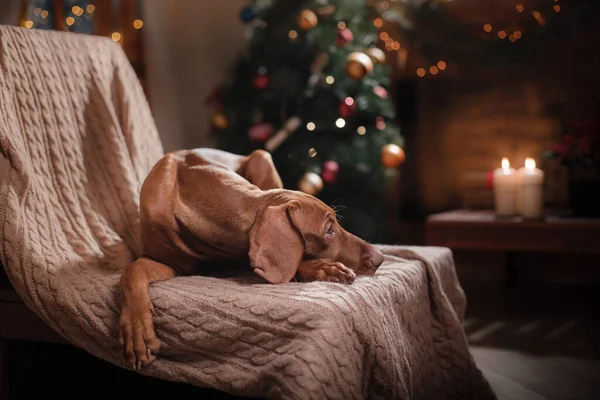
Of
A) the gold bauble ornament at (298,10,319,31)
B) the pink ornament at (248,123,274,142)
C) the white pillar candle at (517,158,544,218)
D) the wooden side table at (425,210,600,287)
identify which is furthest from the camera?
the pink ornament at (248,123,274,142)

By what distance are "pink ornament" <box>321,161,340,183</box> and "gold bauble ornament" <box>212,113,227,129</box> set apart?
82 cm

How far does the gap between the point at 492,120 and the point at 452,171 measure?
1.43 ft

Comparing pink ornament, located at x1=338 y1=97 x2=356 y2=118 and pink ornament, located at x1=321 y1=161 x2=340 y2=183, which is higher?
pink ornament, located at x1=338 y1=97 x2=356 y2=118

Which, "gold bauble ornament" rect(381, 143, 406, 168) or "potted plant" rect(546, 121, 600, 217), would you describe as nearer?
"potted plant" rect(546, 121, 600, 217)

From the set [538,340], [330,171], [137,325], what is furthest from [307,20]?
[137,325]

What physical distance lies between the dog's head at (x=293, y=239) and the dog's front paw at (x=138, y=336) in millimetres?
295

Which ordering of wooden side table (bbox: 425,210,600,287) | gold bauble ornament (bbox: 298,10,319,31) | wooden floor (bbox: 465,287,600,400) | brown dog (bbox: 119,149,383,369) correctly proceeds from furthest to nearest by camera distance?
gold bauble ornament (bbox: 298,10,319,31) < wooden side table (bbox: 425,210,600,287) < wooden floor (bbox: 465,287,600,400) < brown dog (bbox: 119,149,383,369)

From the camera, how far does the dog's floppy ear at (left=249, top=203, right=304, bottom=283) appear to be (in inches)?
58.4

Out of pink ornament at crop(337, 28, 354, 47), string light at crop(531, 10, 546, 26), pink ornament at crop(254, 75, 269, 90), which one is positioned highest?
string light at crop(531, 10, 546, 26)

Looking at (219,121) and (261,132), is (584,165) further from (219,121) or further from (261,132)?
(219,121)

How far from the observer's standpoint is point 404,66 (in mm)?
4203

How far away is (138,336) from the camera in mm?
1437

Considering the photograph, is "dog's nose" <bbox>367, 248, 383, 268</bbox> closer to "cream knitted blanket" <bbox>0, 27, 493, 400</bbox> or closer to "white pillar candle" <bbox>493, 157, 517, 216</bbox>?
"cream knitted blanket" <bbox>0, 27, 493, 400</bbox>

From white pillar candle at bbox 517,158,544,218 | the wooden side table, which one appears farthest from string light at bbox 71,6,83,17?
white pillar candle at bbox 517,158,544,218
